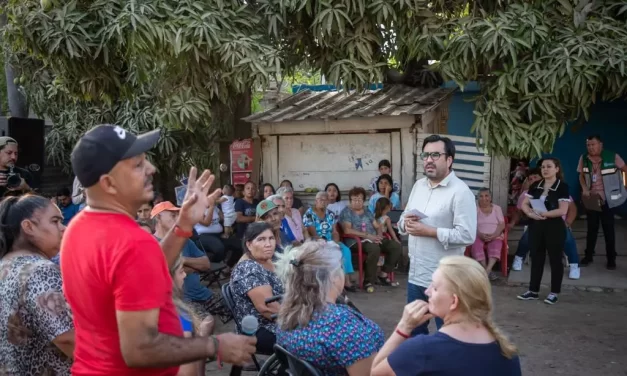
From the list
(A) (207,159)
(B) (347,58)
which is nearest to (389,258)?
(B) (347,58)

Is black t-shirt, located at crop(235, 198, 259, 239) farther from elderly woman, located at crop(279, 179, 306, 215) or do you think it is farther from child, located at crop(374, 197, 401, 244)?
child, located at crop(374, 197, 401, 244)

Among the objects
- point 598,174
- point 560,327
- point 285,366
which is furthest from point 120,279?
point 598,174

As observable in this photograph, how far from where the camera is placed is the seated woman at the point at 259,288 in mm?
4340

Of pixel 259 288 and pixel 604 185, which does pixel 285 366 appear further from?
pixel 604 185

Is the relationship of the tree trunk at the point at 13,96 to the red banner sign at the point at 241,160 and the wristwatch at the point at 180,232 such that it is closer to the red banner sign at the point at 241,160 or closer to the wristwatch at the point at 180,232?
the red banner sign at the point at 241,160

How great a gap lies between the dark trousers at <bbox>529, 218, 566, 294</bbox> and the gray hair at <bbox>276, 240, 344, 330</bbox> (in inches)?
180

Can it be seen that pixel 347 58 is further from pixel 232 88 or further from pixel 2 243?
pixel 2 243

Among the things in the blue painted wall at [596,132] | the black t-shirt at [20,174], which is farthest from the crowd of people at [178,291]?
the blue painted wall at [596,132]

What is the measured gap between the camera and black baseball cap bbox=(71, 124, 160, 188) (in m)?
2.04

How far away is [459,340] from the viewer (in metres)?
2.54

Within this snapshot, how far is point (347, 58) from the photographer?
329 inches

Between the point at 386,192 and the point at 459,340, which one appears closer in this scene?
the point at 459,340

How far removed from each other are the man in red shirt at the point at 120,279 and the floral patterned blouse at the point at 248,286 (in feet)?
7.22

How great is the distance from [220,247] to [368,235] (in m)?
2.04
